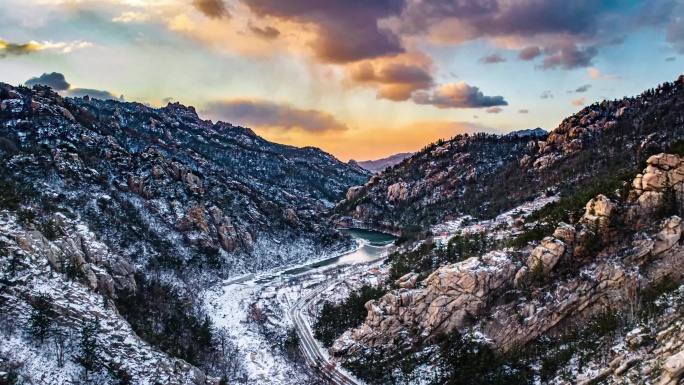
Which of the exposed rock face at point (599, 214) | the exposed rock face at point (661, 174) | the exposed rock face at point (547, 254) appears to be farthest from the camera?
the exposed rock face at point (599, 214)

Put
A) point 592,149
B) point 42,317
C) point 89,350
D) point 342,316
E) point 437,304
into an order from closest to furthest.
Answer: point 89,350 → point 42,317 → point 437,304 → point 342,316 → point 592,149

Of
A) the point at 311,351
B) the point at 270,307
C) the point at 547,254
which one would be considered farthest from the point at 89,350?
the point at 547,254

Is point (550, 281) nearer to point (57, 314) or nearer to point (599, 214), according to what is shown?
point (599, 214)

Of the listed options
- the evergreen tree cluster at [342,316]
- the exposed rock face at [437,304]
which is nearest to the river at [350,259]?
the evergreen tree cluster at [342,316]

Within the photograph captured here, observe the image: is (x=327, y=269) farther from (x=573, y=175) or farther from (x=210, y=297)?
(x=573, y=175)

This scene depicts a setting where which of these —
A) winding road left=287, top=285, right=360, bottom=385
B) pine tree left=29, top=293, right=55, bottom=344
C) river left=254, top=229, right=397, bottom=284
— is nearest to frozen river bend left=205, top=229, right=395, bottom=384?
river left=254, top=229, right=397, bottom=284

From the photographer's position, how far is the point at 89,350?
51.8 metres

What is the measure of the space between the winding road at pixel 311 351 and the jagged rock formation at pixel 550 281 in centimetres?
317

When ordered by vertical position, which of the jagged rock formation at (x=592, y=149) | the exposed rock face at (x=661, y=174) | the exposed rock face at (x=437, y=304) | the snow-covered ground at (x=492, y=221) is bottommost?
the exposed rock face at (x=437, y=304)

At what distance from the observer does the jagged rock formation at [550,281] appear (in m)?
60.9

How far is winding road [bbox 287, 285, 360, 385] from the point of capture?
6919 cm

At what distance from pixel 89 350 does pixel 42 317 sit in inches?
281

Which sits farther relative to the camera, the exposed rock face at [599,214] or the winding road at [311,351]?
the winding road at [311,351]

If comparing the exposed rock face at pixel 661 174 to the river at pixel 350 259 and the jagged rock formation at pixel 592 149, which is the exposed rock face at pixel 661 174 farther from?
the river at pixel 350 259
